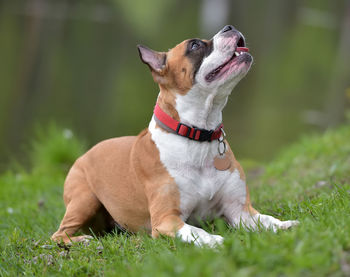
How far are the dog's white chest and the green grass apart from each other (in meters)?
0.21

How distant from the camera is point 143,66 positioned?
1702 cm

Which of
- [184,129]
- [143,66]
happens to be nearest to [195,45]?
[184,129]

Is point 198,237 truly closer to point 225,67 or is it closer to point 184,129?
point 184,129

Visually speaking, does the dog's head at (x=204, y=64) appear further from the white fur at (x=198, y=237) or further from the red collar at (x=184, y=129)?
the white fur at (x=198, y=237)

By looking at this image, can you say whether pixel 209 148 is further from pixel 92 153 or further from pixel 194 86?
pixel 92 153

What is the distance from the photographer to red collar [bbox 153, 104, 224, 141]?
13.4 feet

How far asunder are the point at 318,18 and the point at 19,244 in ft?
73.9

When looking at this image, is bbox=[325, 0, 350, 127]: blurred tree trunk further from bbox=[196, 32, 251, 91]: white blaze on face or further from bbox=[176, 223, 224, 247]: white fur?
bbox=[176, 223, 224, 247]: white fur

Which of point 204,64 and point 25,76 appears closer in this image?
point 204,64

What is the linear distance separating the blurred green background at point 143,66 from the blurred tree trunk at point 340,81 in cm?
3

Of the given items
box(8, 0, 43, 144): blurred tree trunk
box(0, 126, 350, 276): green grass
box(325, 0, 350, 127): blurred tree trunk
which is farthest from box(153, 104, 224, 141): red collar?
box(325, 0, 350, 127): blurred tree trunk

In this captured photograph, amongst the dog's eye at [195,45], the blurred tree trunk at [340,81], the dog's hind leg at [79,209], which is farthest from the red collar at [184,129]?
the blurred tree trunk at [340,81]

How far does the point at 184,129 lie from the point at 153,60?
620mm

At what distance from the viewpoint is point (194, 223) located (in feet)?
14.0
